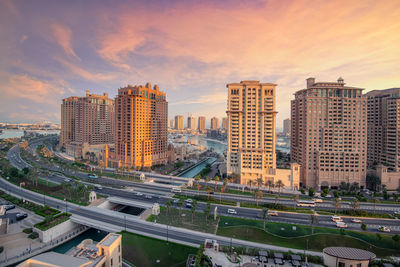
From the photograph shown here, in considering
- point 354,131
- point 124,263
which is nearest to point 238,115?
point 354,131

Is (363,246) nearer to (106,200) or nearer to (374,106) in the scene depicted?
(106,200)

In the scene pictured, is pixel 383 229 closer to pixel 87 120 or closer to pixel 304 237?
pixel 304 237

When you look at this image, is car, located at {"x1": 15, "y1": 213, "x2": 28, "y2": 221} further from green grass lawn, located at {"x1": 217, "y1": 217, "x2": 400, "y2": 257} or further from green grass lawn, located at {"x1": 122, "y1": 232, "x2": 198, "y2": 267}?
green grass lawn, located at {"x1": 217, "y1": 217, "x2": 400, "y2": 257}

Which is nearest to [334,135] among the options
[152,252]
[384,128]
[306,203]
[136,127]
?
[384,128]

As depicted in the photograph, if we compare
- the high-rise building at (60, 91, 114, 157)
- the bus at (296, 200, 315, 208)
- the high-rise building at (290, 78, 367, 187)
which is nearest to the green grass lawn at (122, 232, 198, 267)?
the bus at (296, 200, 315, 208)

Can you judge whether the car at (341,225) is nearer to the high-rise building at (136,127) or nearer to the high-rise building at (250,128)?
the high-rise building at (250,128)

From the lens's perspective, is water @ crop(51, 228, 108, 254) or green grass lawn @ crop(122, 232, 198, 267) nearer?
green grass lawn @ crop(122, 232, 198, 267)

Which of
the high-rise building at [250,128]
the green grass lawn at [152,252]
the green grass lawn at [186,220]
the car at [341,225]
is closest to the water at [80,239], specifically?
the green grass lawn at [152,252]
